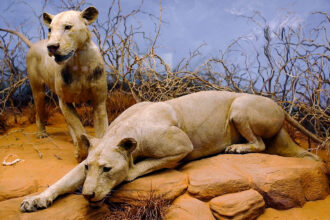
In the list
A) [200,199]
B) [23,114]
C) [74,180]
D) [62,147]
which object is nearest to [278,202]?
[200,199]

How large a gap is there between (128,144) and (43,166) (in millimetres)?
1581

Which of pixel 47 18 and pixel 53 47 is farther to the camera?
pixel 47 18

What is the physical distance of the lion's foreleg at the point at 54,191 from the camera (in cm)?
286

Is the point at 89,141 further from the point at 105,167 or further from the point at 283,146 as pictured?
the point at 283,146

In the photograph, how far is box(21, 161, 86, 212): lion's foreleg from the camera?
2.86 m

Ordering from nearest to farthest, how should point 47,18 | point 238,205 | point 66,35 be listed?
point 238,205 < point 66,35 < point 47,18

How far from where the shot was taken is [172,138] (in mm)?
3383

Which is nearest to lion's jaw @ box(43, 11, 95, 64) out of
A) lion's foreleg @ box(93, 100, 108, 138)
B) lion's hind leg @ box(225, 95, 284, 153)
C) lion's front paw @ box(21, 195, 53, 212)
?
lion's foreleg @ box(93, 100, 108, 138)

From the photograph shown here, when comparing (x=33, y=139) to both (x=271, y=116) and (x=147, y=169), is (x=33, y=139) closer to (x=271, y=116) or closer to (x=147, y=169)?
(x=147, y=169)

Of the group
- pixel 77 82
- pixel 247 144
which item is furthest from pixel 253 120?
pixel 77 82

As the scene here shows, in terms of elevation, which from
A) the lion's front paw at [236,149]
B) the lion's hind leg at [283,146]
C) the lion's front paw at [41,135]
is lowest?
the lion's front paw at [41,135]

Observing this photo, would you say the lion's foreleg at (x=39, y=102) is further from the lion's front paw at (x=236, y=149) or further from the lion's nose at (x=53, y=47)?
the lion's front paw at (x=236, y=149)

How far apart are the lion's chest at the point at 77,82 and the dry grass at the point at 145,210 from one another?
172 centimetres

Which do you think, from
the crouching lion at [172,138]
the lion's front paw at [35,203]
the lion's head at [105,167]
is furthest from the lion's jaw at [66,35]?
the lion's front paw at [35,203]
